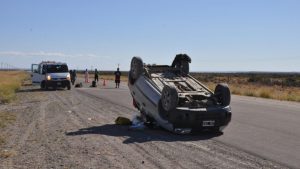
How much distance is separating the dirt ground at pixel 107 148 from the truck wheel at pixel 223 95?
1.03 metres

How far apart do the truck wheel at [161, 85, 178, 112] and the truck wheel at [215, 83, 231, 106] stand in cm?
159

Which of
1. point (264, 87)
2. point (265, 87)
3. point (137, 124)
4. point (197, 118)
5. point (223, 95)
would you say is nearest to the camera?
point (197, 118)

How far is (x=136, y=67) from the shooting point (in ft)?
48.9

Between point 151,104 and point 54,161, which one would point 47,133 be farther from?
point 54,161

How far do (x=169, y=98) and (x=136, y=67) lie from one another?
8.51 feet

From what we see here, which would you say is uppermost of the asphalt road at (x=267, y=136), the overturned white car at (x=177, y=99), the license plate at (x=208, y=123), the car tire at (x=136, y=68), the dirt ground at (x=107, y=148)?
the car tire at (x=136, y=68)

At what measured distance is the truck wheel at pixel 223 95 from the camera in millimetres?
13469

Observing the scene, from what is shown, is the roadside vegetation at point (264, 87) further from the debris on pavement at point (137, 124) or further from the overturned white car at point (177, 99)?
the debris on pavement at point (137, 124)

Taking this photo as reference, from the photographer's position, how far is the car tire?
14836mm

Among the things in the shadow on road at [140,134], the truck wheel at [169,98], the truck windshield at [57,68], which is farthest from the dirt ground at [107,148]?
the truck windshield at [57,68]

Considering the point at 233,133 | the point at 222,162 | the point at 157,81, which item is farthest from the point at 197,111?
the point at 222,162

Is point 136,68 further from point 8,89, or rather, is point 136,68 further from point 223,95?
point 8,89

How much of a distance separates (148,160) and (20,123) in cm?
765

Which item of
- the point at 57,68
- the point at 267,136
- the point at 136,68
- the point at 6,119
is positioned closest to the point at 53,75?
the point at 57,68
